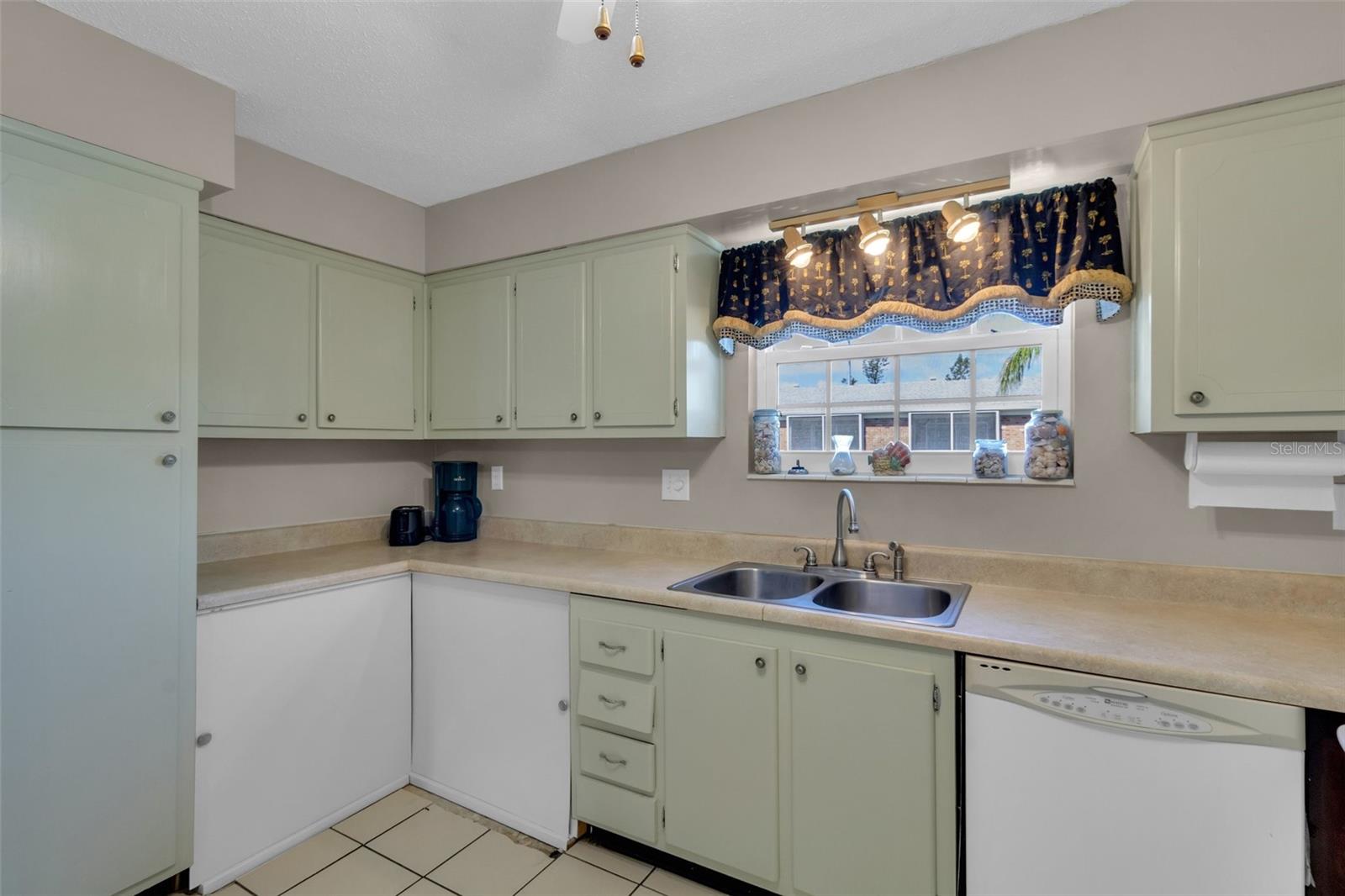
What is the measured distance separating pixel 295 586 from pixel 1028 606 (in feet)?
7.31

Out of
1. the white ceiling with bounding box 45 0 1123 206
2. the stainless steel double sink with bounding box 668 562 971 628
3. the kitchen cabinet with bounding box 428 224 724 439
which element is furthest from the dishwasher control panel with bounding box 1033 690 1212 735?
the white ceiling with bounding box 45 0 1123 206

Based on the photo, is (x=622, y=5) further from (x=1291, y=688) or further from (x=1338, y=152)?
(x=1291, y=688)

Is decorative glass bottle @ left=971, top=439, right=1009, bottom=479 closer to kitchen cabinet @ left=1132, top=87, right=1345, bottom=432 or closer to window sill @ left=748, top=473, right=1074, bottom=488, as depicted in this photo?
window sill @ left=748, top=473, right=1074, bottom=488

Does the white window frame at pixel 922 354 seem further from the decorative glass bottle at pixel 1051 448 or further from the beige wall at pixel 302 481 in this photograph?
the beige wall at pixel 302 481

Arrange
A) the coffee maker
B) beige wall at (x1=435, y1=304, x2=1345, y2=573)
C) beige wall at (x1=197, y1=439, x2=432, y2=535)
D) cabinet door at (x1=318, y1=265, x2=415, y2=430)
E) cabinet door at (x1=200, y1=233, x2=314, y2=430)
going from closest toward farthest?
beige wall at (x1=435, y1=304, x2=1345, y2=573)
cabinet door at (x1=200, y1=233, x2=314, y2=430)
beige wall at (x1=197, y1=439, x2=432, y2=535)
cabinet door at (x1=318, y1=265, x2=415, y2=430)
the coffee maker

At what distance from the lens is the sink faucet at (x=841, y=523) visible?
210 cm

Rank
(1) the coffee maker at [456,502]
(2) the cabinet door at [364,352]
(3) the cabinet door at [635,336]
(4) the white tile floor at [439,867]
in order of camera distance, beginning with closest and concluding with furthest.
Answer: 1. (4) the white tile floor at [439,867]
2. (3) the cabinet door at [635,336]
3. (2) the cabinet door at [364,352]
4. (1) the coffee maker at [456,502]

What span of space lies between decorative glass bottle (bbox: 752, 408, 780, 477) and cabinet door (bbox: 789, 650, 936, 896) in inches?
34.6

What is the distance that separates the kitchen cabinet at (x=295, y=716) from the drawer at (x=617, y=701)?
838 millimetres

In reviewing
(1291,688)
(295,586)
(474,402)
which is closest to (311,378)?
(474,402)

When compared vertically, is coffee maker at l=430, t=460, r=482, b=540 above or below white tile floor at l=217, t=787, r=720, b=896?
above

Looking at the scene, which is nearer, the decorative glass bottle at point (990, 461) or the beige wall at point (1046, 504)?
the beige wall at point (1046, 504)

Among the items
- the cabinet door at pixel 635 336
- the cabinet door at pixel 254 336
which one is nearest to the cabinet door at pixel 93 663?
the cabinet door at pixel 254 336

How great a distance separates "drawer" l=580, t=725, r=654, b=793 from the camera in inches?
75.5
